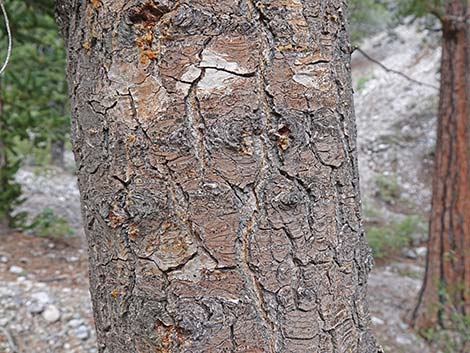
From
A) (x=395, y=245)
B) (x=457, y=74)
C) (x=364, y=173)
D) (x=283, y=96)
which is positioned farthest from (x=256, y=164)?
(x=364, y=173)

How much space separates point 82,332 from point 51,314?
0.84ft

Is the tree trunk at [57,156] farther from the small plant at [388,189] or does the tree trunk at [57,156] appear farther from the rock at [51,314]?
the rock at [51,314]

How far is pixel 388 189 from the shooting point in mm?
8883

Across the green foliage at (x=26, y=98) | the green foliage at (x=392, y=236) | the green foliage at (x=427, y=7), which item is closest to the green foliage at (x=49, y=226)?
the green foliage at (x=26, y=98)

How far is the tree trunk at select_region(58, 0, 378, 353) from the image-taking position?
2.37ft

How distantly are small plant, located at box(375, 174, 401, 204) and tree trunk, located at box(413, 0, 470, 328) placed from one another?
15.1 ft

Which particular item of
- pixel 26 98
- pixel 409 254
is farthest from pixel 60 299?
pixel 409 254

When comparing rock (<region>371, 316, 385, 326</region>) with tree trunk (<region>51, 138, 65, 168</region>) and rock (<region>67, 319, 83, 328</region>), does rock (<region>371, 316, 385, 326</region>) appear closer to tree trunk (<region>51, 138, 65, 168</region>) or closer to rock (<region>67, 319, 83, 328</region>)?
rock (<region>67, 319, 83, 328</region>)

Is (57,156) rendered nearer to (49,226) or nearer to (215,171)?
(49,226)

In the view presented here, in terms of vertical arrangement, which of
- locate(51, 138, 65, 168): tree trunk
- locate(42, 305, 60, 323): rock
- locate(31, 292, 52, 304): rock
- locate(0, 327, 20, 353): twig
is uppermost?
locate(51, 138, 65, 168): tree trunk

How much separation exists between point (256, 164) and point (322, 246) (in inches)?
6.4

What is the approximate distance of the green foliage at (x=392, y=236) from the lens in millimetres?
6188

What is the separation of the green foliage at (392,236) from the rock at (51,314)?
3.73m

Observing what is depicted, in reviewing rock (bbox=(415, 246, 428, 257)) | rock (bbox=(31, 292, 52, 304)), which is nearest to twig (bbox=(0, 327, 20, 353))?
rock (bbox=(31, 292, 52, 304))
